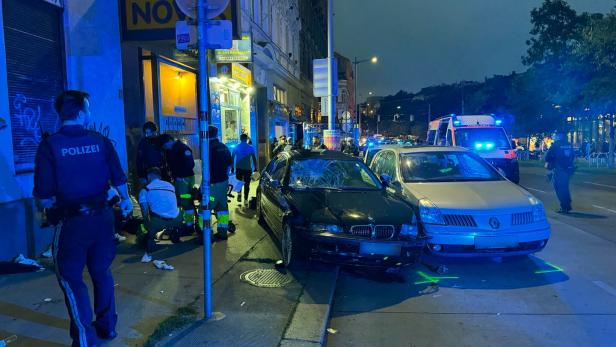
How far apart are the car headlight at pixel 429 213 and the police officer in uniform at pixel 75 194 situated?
13.3ft

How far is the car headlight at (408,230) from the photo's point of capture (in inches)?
215

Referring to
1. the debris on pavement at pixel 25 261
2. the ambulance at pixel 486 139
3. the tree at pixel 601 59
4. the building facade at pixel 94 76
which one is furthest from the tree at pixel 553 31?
the debris on pavement at pixel 25 261

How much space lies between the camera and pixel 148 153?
720cm

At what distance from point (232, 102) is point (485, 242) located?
1220 centimetres

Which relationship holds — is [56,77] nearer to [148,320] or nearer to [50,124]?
[50,124]

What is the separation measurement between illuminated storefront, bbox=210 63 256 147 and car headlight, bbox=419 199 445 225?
8.16 meters

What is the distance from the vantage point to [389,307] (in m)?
4.89

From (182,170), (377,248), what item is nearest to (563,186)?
(377,248)

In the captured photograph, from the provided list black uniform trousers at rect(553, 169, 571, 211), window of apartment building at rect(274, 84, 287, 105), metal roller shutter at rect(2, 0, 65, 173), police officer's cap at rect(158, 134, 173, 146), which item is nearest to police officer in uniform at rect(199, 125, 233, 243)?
police officer's cap at rect(158, 134, 173, 146)

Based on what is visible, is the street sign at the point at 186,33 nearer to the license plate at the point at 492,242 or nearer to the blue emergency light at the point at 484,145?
the license plate at the point at 492,242

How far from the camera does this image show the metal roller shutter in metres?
6.00

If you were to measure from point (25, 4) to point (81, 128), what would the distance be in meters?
4.17

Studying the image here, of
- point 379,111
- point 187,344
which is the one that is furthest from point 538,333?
point 379,111

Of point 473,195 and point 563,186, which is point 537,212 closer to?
point 473,195
